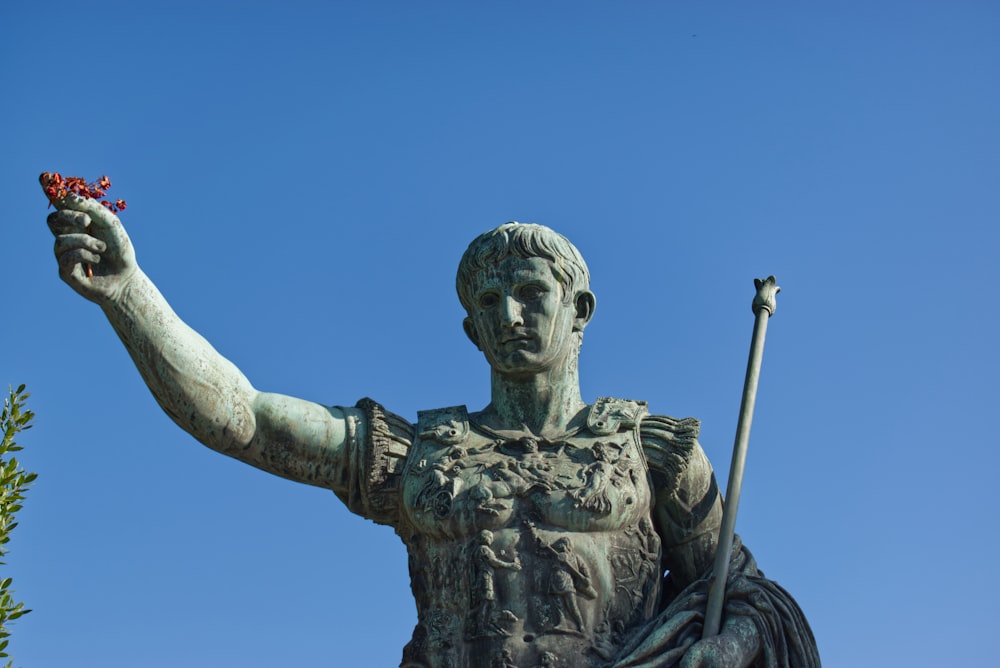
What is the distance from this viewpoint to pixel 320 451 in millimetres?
12211

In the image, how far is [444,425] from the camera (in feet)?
40.7

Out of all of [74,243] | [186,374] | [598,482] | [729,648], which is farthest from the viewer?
[598,482]

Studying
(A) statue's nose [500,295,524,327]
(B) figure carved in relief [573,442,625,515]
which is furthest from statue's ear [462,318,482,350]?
(B) figure carved in relief [573,442,625,515]

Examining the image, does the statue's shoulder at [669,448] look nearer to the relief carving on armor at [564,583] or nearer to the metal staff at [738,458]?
the metal staff at [738,458]

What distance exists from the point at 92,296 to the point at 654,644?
4.18 m

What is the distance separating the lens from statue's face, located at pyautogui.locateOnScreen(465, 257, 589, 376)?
12.3m

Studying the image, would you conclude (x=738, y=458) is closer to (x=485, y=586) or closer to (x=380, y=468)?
(x=485, y=586)

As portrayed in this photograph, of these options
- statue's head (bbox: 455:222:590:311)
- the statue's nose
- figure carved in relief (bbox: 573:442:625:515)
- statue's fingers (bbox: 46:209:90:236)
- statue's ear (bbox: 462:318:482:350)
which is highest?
statue's head (bbox: 455:222:590:311)

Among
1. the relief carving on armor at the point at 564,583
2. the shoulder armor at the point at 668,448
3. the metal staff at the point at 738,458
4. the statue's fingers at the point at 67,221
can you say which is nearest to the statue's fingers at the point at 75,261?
the statue's fingers at the point at 67,221

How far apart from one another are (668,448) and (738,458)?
520mm

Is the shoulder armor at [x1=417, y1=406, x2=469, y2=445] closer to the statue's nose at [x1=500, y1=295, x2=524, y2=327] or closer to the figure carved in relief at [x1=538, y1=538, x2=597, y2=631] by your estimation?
the statue's nose at [x1=500, y1=295, x2=524, y2=327]

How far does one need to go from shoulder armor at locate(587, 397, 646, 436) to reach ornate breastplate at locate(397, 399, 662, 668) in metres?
0.02

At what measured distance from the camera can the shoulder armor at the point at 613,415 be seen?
40.6ft

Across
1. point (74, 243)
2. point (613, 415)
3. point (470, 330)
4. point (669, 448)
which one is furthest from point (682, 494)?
point (74, 243)
